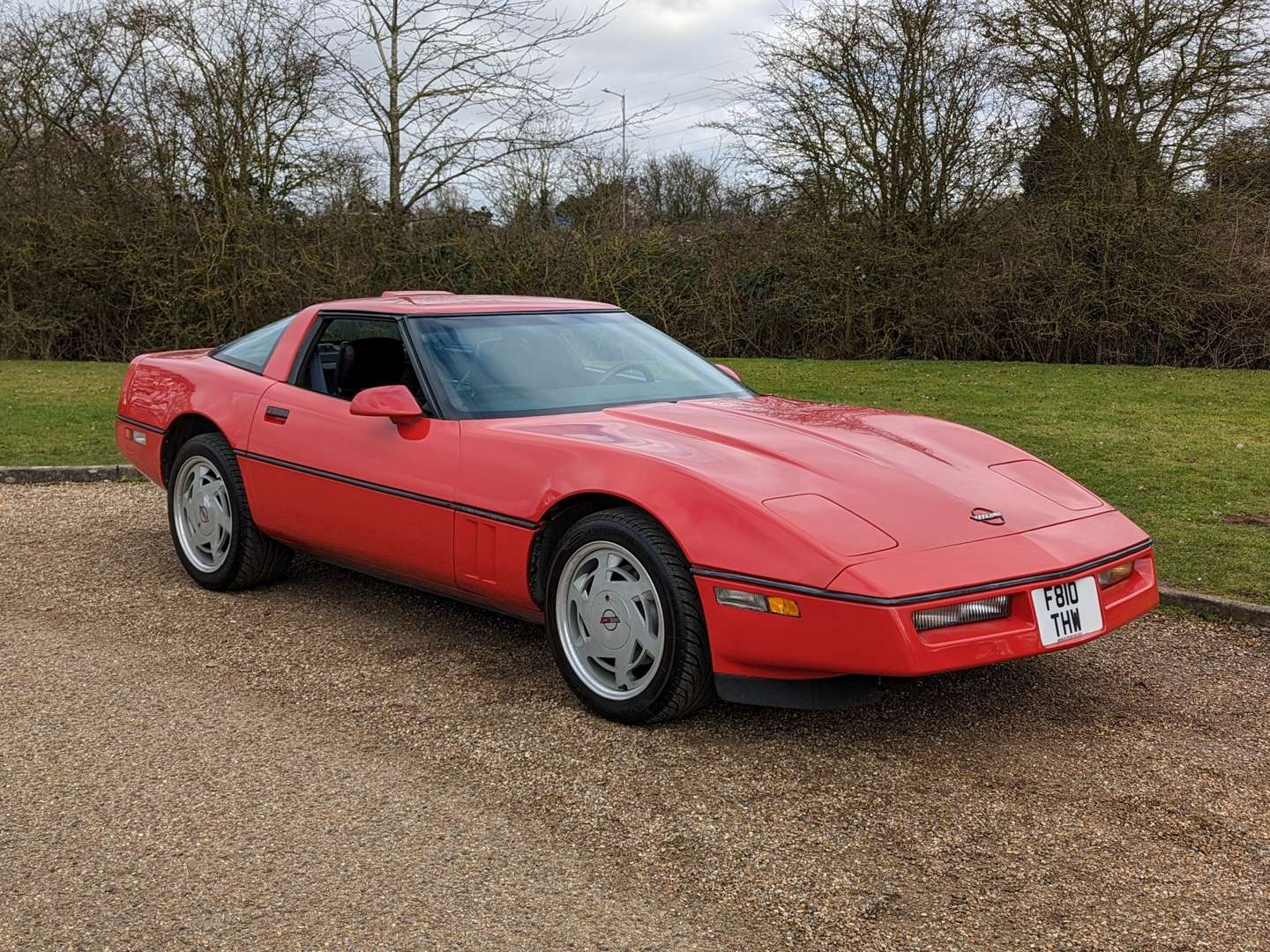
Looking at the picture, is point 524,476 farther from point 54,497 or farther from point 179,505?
point 54,497

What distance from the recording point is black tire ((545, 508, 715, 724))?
11.8ft

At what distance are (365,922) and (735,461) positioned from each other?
1.76 metres

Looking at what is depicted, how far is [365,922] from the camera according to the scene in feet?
8.84

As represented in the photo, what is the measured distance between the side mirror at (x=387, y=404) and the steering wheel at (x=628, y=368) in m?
0.80

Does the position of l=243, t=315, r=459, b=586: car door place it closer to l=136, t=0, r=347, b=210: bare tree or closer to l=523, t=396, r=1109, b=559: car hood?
l=523, t=396, r=1109, b=559: car hood

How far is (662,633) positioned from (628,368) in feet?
5.19

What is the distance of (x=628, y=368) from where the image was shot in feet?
16.3

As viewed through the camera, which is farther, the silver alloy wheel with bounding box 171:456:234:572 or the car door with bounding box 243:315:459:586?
the silver alloy wheel with bounding box 171:456:234:572

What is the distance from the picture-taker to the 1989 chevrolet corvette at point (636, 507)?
3.43 metres

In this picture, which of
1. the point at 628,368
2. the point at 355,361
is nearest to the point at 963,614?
the point at 628,368

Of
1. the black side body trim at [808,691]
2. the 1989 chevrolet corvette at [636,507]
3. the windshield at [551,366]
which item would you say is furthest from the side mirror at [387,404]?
the black side body trim at [808,691]

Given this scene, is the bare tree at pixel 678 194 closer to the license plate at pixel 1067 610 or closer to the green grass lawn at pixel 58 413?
the green grass lawn at pixel 58 413

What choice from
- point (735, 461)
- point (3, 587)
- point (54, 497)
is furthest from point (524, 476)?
point (54, 497)

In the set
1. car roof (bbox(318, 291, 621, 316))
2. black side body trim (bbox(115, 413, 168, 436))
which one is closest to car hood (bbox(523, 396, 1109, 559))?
car roof (bbox(318, 291, 621, 316))
